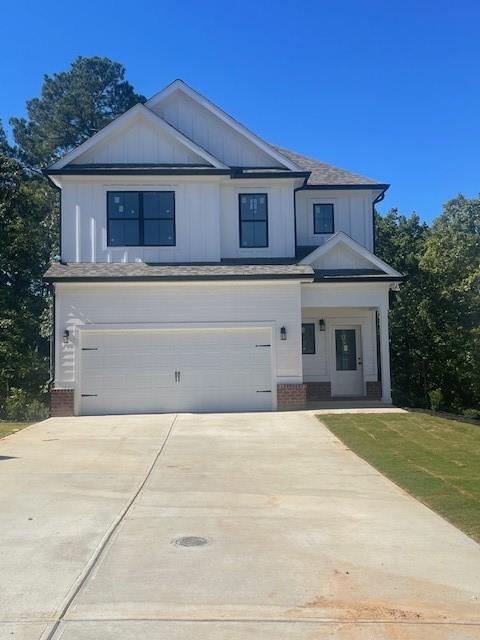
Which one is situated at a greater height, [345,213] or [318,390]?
[345,213]

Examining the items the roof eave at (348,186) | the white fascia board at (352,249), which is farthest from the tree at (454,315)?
the white fascia board at (352,249)

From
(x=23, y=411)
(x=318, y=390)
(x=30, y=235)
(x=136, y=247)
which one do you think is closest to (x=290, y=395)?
(x=318, y=390)

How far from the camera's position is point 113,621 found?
4109 millimetres

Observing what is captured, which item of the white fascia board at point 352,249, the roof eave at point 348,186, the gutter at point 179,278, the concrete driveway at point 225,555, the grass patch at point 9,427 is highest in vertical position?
the roof eave at point 348,186

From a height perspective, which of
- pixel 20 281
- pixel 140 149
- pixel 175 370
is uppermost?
pixel 140 149

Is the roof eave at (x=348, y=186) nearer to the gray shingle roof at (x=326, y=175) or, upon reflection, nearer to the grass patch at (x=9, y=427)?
the gray shingle roof at (x=326, y=175)

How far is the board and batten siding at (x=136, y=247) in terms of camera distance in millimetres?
18375

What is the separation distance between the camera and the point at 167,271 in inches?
696

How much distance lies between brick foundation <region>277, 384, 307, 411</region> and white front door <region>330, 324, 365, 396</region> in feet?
10.8

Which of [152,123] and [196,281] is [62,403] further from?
[152,123]

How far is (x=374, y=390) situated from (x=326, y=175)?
770 cm

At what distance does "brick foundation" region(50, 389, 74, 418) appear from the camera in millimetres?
17078

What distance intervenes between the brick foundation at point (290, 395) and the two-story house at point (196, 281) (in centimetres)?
4

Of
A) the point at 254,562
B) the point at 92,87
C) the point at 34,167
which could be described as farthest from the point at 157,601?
the point at 92,87
